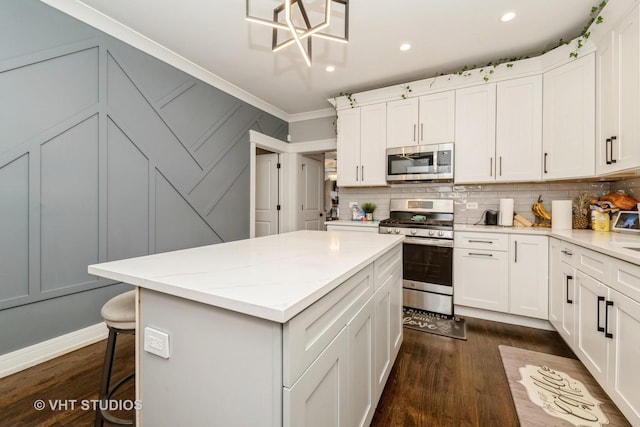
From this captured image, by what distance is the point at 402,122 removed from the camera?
11.1 feet

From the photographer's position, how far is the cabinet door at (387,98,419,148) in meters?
3.32

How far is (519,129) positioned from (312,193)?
129 inches

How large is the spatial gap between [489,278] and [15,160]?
4.00 meters

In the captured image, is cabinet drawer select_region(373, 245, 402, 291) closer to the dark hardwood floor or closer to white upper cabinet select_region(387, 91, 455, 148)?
the dark hardwood floor

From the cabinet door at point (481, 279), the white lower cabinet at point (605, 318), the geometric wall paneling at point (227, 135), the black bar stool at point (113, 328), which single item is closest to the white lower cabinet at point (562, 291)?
the white lower cabinet at point (605, 318)

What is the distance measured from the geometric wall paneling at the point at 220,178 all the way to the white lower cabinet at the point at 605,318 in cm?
344

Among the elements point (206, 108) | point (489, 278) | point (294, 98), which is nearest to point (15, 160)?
point (206, 108)

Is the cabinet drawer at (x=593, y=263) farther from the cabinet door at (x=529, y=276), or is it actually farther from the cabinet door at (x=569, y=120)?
the cabinet door at (x=569, y=120)

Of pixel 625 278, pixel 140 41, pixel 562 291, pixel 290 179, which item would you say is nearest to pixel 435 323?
pixel 562 291

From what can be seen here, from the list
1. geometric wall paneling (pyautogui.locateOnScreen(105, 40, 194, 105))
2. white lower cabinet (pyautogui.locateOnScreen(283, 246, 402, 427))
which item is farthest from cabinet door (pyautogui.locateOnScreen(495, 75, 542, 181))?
geometric wall paneling (pyautogui.locateOnScreen(105, 40, 194, 105))

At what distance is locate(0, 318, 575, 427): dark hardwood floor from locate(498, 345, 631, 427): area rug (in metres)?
0.08

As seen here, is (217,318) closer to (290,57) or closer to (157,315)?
(157,315)

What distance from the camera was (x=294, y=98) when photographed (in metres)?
3.95

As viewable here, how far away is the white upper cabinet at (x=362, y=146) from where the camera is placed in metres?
3.54
